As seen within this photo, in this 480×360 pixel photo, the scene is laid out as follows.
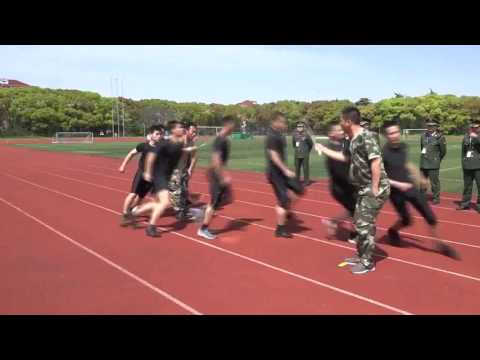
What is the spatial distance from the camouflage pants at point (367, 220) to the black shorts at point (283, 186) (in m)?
1.64

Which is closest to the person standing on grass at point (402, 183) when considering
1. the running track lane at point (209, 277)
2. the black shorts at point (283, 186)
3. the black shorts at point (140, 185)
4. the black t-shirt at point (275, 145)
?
the black shorts at point (283, 186)

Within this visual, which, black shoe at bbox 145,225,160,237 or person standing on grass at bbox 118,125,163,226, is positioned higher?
person standing on grass at bbox 118,125,163,226

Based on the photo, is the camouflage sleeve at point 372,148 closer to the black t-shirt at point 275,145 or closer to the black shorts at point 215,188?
the black t-shirt at point 275,145

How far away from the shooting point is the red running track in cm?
455

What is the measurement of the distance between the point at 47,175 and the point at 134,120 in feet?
208

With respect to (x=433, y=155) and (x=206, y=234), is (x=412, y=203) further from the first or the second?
(x=433, y=155)

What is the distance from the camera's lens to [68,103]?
7050 cm

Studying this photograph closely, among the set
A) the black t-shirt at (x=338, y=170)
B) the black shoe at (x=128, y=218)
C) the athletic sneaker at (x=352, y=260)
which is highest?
the black t-shirt at (x=338, y=170)

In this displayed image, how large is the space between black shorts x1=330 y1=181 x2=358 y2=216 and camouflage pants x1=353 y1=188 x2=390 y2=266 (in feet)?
3.94

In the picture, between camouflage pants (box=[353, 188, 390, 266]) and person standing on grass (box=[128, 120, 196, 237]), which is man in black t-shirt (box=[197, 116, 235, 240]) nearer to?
Answer: person standing on grass (box=[128, 120, 196, 237])

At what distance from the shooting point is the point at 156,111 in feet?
269

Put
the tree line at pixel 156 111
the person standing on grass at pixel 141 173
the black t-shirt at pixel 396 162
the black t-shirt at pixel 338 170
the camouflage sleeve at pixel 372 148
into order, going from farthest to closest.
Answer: the tree line at pixel 156 111
the person standing on grass at pixel 141 173
the black t-shirt at pixel 338 170
the black t-shirt at pixel 396 162
the camouflage sleeve at pixel 372 148

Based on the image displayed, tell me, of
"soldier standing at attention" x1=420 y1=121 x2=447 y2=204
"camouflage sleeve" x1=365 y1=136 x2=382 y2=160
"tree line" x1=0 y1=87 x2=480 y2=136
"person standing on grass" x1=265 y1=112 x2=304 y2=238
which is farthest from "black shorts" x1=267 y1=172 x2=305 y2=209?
"tree line" x1=0 y1=87 x2=480 y2=136

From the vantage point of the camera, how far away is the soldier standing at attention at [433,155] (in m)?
10.6
